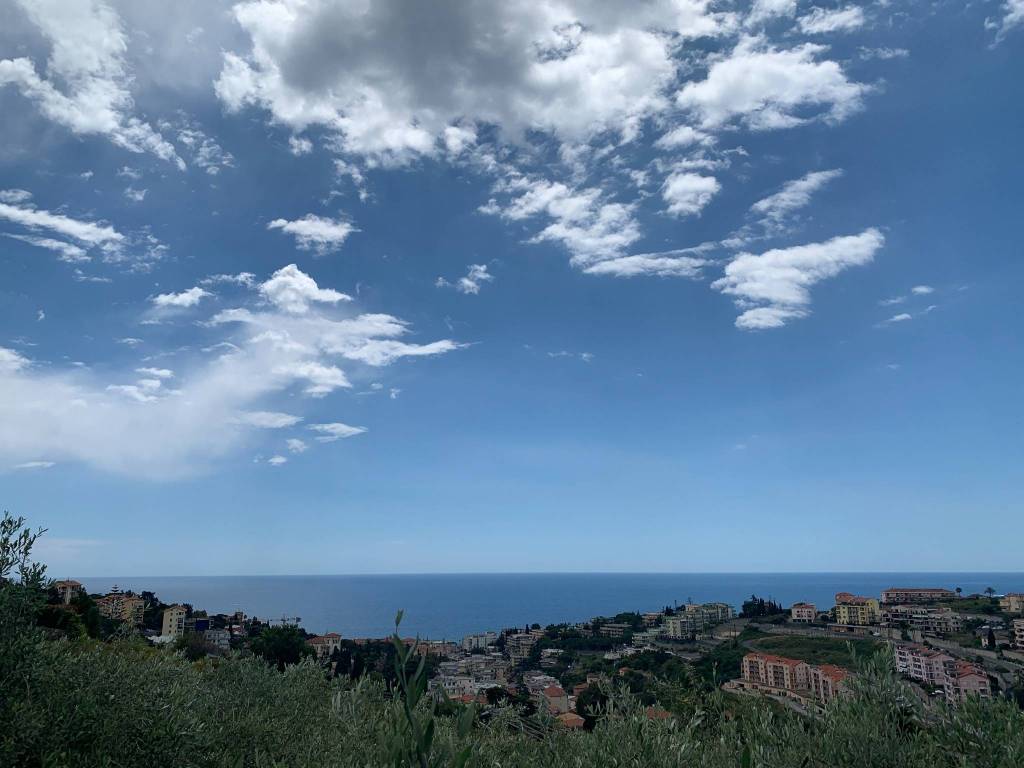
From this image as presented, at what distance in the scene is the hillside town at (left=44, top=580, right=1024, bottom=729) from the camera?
30.5 meters

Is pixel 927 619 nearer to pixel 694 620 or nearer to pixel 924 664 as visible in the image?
pixel 694 620

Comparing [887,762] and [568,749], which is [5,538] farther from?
[887,762]

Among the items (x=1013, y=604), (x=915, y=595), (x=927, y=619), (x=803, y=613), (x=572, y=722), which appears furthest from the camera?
(x=915, y=595)

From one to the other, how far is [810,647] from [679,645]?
80.8 feet

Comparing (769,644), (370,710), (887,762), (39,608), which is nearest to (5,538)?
(39,608)

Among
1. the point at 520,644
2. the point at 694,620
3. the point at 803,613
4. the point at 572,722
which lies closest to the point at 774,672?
the point at 572,722

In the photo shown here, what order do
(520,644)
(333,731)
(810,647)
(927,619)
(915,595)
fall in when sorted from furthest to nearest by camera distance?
(915,595) → (520,644) → (927,619) → (810,647) → (333,731)

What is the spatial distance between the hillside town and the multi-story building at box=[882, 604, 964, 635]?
20cm

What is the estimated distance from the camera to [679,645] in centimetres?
7806

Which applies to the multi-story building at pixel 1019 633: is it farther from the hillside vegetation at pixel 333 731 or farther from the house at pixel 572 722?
the hillside vegetation at pixel 333 731

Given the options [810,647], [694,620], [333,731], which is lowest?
[694,620]

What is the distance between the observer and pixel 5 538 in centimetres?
762

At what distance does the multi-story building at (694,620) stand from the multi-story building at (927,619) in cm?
2497

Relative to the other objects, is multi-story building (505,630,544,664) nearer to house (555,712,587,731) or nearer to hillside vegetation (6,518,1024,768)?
house (555,712,587,731)
